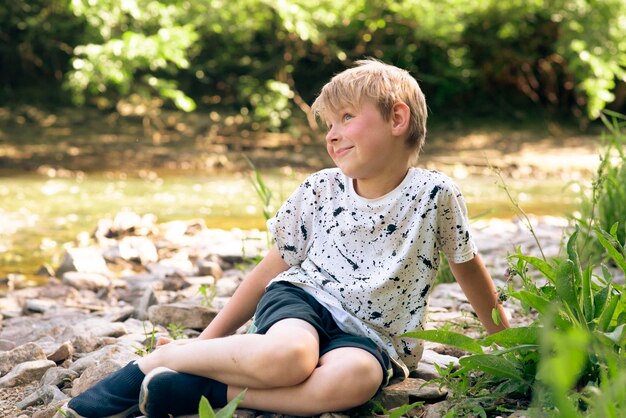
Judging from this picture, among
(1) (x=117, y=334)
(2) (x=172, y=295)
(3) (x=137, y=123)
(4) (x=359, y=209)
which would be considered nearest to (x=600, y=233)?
(4) (x=359, y=209)

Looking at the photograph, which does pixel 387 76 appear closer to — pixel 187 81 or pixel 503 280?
pixel 503 280

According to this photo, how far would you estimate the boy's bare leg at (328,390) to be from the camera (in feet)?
6.54

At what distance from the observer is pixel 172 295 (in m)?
3.73

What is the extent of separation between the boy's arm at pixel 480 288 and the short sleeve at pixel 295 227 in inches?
16.7

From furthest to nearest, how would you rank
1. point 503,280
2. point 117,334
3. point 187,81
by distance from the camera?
point 187,81 < point 503,280 < point 117,334

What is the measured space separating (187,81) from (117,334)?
32.8 ft

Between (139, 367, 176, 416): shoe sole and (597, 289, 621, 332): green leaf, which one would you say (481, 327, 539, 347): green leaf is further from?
(139, 367, 176, 416): shoe sole

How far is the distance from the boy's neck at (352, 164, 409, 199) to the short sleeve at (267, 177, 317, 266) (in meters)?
0.17

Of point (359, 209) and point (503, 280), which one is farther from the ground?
point (359, 209)

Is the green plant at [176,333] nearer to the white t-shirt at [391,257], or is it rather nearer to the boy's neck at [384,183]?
the white t-shirt at [391,257]

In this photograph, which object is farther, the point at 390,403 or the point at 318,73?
the point at 318,73

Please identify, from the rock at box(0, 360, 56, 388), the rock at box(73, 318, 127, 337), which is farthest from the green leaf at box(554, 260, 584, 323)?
the rock at box(73, 318, 127, 337)

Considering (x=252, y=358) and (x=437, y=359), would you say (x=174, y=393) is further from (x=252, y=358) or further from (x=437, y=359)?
(x=437, y=359)

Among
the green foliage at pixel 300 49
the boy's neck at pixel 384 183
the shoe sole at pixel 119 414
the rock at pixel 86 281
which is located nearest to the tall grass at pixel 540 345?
the boy's neck at pixel 384 183
